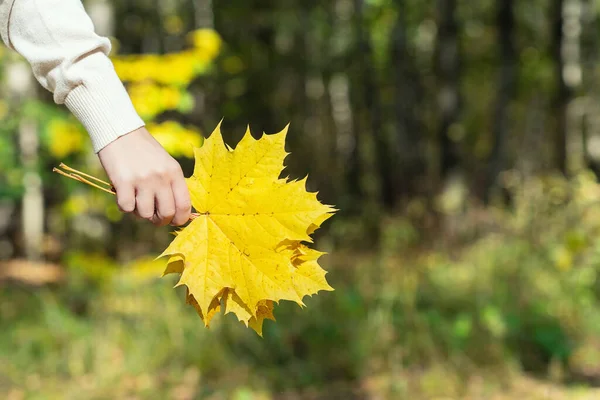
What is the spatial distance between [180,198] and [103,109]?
0.67 ft

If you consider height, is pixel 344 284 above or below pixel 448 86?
below

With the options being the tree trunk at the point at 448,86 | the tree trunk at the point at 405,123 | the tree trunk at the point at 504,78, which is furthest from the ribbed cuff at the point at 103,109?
the tree trunk at the point at 405,123

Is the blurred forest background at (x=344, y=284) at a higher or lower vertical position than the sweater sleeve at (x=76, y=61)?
lower

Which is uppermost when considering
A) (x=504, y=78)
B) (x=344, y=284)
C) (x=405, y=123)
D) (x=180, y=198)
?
(x=180, y=198)

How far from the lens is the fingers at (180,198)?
106 centimetres

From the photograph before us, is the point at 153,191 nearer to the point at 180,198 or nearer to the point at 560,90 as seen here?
the point at 180,198

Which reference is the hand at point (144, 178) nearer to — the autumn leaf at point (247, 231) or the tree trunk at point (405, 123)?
the autumn leaf at point (247, 231)

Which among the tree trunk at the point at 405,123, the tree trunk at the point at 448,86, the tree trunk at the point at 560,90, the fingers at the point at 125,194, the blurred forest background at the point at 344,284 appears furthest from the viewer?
the tree trunk at the point at 405,123

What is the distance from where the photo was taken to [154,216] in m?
1.07

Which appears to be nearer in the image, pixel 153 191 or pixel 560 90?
pixel 153 191

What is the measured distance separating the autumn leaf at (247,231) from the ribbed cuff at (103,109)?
0.15 meters

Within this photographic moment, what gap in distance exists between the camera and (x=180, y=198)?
42.0 inches

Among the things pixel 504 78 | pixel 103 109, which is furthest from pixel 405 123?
pixel 103 109

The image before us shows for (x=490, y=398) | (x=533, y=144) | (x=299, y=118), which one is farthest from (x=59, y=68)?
(x=533, y=144)
